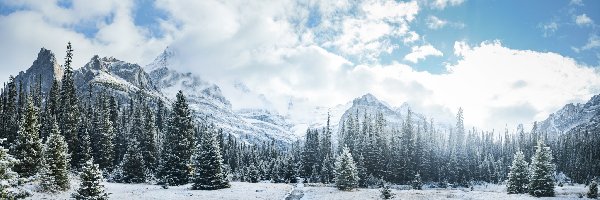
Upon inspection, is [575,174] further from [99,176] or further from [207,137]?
[99,176]

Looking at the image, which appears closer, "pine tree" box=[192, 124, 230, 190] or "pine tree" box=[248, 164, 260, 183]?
"pine tree" box=[192, 124, 230, 190]

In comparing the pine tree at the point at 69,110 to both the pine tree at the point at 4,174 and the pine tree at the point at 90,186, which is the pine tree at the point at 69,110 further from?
the pine tree at the point at 4,174

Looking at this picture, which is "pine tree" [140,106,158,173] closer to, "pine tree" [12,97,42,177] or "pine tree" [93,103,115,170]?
"pine tree" [93,103,115,170]

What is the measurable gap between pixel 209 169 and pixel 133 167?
17.7 m

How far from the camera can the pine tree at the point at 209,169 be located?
5097cm

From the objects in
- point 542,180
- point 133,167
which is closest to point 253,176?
point 133,167

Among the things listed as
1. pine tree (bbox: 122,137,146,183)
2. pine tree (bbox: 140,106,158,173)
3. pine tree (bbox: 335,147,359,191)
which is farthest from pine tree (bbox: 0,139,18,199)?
pine tree (bbox: 140,106,158,173)

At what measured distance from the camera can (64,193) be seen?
39.8 meters

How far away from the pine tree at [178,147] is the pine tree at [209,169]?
20.1 feet

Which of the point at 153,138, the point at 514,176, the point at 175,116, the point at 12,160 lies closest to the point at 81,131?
the point at 153,138

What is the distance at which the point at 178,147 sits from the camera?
58969 mm

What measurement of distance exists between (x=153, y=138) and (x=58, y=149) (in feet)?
115

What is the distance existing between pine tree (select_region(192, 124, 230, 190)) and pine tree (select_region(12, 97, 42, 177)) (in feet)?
54.4

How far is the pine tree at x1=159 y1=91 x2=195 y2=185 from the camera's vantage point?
58.2m
